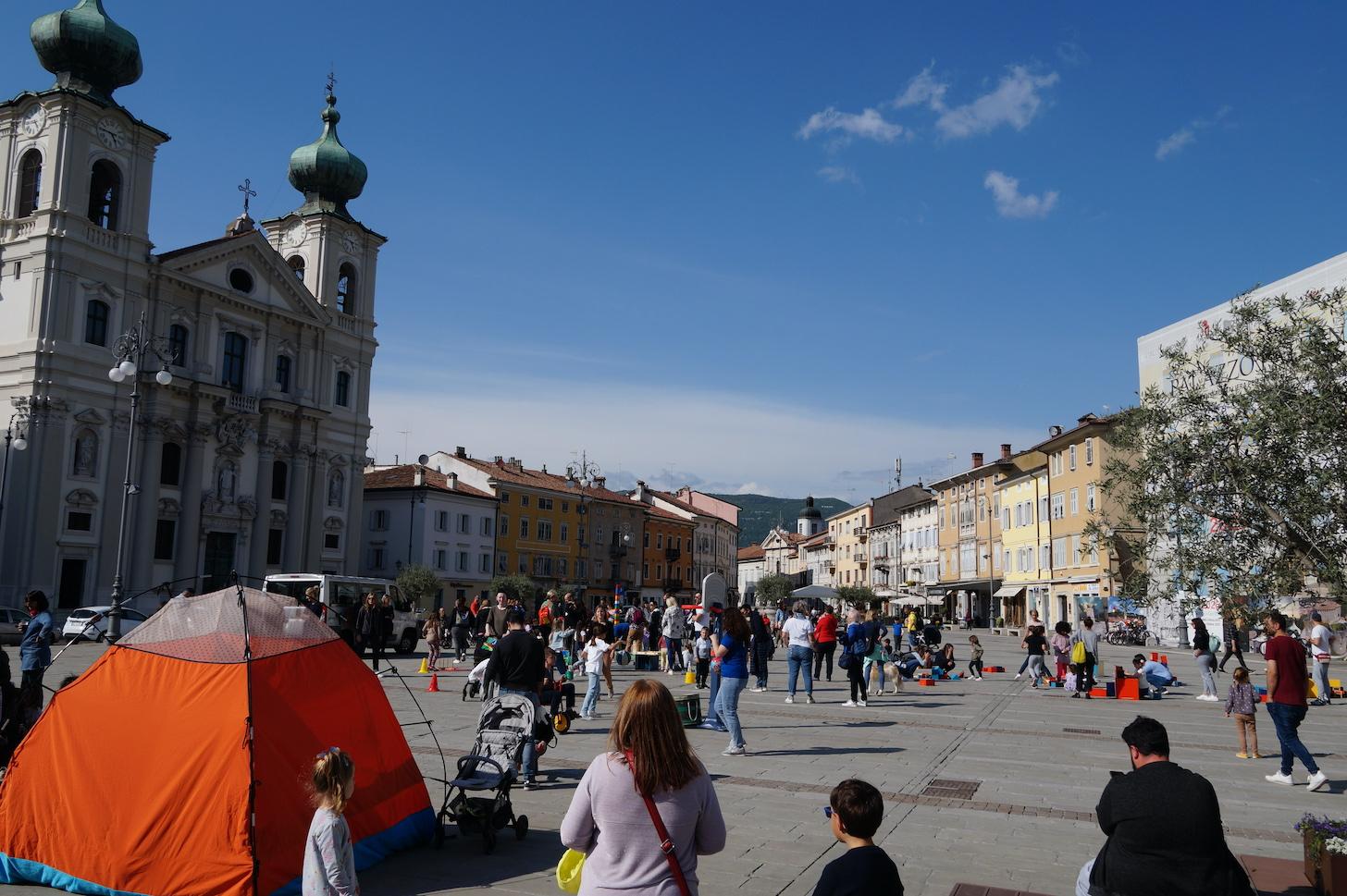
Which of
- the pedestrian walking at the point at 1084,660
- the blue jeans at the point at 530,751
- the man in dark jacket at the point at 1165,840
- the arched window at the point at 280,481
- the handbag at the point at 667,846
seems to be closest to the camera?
the handbag at the point at 667,846

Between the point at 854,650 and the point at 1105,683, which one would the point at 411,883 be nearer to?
the point at 854,650

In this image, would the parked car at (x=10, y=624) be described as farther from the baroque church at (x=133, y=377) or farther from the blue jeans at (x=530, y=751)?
the blue jeans at (x=530, y=751)

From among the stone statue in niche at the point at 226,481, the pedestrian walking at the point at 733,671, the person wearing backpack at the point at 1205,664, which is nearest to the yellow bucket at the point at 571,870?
the pedestrian walking at the point at 733,671

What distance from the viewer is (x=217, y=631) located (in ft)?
23.4

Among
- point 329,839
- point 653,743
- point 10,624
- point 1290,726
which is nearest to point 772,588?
point 10,624

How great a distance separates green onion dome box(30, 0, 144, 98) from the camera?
43.7 metres

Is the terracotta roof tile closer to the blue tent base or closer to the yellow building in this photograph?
the yellow building

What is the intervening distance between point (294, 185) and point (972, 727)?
53.4m

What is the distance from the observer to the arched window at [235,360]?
49.9 m

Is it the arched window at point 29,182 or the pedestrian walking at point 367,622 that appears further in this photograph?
the arched window at point 29,182

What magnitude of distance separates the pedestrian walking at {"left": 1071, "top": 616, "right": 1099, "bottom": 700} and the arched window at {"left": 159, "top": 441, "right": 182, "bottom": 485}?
132 ft

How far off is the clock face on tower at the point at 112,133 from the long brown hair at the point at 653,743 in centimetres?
4948

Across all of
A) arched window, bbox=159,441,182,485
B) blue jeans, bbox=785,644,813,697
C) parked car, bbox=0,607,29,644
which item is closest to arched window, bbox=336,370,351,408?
arched window, bbox=159,441,182,485

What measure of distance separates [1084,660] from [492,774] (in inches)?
647
